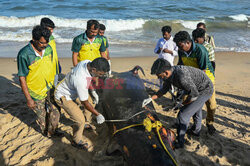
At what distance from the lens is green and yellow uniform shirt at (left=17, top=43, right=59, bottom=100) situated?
337cm

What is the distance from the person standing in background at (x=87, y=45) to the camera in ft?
14.9

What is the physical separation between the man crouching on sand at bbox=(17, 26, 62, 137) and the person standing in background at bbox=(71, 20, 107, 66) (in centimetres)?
74

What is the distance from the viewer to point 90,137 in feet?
13.8

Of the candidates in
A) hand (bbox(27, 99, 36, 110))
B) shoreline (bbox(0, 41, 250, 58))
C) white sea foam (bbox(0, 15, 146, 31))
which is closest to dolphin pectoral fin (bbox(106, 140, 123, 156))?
hand (bbox(27, 99, 36, 110))

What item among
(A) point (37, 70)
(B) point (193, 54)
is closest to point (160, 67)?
(B) point (193, 54)

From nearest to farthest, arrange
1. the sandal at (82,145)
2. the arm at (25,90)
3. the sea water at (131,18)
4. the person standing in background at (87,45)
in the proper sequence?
the arm at (25,90), the sandal at (82,145), the person standing in background at (87,45), the sea water at (131,18)

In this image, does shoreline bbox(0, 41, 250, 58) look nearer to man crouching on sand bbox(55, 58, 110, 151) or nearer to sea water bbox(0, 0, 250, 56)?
sea water bbox(0, 0, 250, 56)

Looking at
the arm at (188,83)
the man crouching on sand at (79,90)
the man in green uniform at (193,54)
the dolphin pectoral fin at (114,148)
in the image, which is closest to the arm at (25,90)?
the man crouching on sand at (79,90)

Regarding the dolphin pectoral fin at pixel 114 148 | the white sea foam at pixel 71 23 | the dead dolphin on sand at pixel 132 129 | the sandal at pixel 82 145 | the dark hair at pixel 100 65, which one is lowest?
the sandal at pixel 82 145

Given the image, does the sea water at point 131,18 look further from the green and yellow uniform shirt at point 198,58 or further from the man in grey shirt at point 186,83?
the man in grey shirt at point 186,83

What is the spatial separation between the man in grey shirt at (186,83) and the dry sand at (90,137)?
21.9 inches

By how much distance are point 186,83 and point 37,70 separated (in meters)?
2.57

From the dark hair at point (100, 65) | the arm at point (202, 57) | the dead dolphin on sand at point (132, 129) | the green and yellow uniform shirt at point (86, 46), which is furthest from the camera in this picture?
the green and yellow uniform shirt at point (86, 46)

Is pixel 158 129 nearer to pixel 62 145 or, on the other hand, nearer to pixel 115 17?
pixel 62 145
